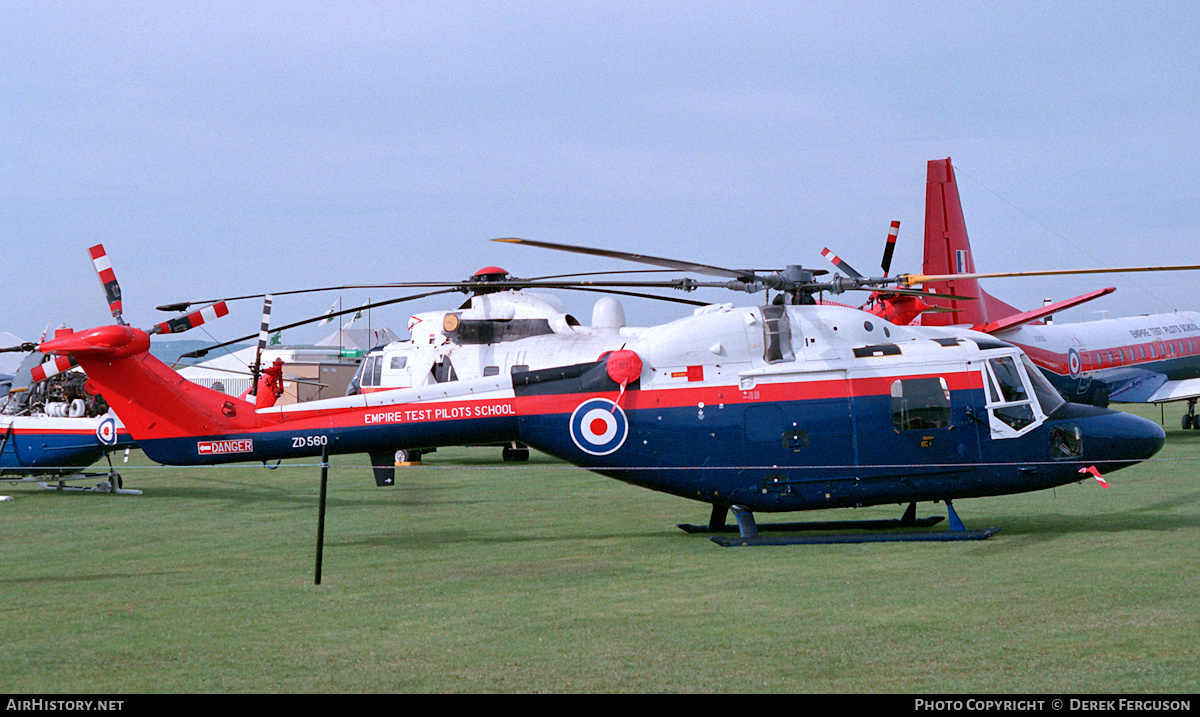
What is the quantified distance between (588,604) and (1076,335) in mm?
26385

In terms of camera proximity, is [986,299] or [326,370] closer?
[986,299]

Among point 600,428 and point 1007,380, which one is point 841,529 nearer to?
point 1007,380

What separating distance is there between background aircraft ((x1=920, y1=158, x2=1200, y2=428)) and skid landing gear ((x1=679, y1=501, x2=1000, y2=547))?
11356mm

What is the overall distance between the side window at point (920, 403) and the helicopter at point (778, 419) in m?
0.02

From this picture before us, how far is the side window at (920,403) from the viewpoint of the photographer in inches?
496

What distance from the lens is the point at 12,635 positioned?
26.3 feet

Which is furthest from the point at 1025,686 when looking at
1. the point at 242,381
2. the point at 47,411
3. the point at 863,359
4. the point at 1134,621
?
the point at 242,381

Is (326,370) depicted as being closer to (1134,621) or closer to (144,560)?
(144,560)

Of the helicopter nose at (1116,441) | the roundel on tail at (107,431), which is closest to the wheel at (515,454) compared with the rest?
the roundel on tail at (107,431)

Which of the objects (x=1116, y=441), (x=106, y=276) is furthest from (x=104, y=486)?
(x=1116, y=441)

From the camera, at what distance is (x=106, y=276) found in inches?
612

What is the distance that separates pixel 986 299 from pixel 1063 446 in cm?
1898

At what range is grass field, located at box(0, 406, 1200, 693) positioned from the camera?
673cm

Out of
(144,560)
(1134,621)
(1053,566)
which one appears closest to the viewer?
(1134,621)
